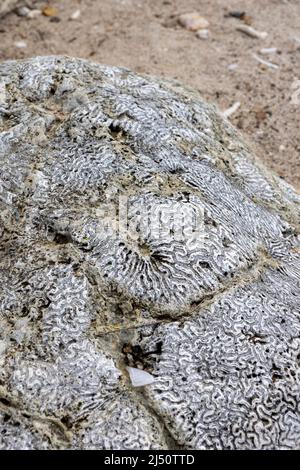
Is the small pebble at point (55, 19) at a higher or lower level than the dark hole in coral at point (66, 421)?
lower

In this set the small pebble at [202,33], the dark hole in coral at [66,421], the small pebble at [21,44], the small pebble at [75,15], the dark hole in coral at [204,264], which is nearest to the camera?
the dark hole in coral at [66,421]

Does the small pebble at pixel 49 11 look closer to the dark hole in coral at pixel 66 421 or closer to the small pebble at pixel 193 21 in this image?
the small pebble at pixel 193 21

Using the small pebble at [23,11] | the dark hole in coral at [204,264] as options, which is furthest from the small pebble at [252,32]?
the dark hole in coral at [204,264]

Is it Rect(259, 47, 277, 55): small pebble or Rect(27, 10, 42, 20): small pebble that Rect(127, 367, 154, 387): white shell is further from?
Rect(27, 10, 42, 20): small pebble

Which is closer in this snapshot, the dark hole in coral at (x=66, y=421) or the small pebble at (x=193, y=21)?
the dark hole in coral at (x=66, y=421)

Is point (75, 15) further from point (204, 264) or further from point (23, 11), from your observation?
point (204, 264)

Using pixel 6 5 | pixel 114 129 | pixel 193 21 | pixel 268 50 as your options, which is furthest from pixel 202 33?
pixel 114 129

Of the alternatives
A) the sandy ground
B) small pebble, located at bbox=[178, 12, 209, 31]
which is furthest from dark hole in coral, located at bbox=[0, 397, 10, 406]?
small pebble, located at bbox=[178, 12, 209, 31]
